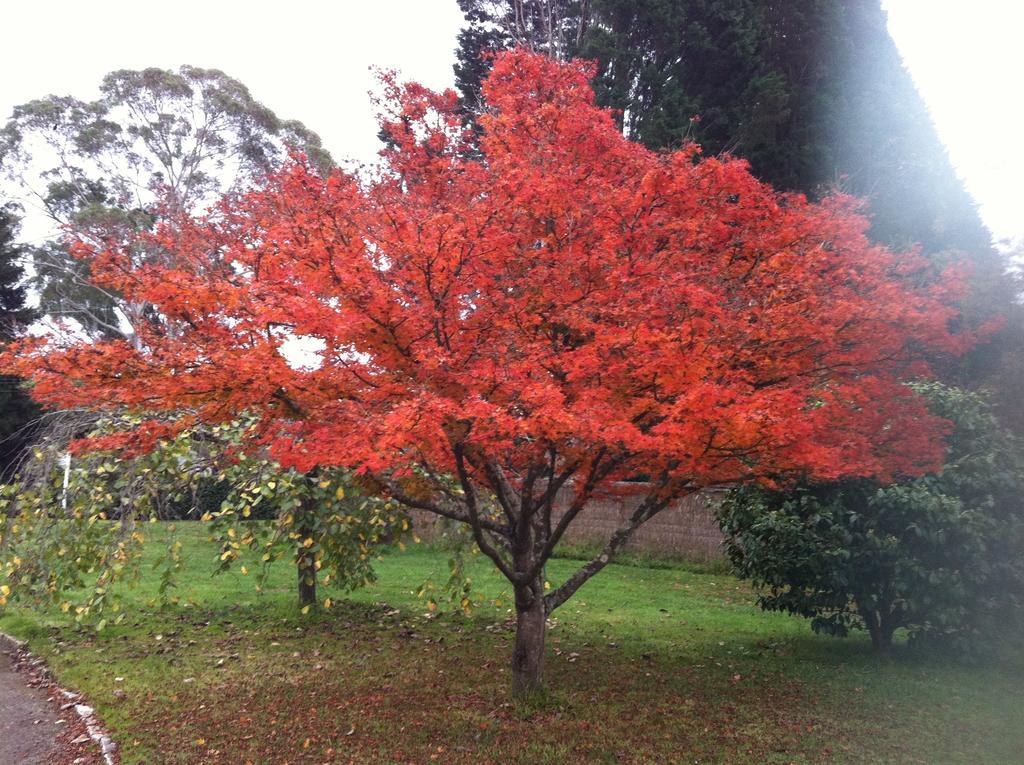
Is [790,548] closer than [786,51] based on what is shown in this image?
Yes

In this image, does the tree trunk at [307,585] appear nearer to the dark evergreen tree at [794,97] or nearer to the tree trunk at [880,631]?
the tree trunk at [880,631]

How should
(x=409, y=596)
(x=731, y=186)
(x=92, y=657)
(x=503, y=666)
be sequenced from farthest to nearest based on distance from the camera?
1. (x=409, y=596)
2. (x=92, y=657)
3. (x=503, y=666)
4. (x=731, y=186)

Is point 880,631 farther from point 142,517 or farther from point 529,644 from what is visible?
point 142,517

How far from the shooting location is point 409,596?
12.4 meters

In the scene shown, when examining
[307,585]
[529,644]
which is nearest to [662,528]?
[307,585]

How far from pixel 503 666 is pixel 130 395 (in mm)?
4692

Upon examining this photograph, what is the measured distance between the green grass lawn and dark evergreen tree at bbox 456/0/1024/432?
8.36 meters

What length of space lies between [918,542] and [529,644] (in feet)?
13.4

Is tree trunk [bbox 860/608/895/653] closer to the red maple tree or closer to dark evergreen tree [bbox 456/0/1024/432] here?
the red maple tree

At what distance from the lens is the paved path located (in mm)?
6211

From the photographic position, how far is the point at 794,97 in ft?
54.2

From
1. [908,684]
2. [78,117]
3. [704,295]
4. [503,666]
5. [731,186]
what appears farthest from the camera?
[78,117]

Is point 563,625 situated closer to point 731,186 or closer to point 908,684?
point 908,684

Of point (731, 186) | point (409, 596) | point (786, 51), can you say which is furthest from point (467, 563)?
point (786, 51)
